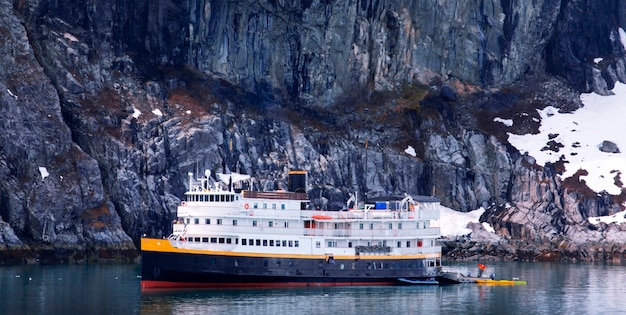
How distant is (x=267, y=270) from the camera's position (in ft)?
309

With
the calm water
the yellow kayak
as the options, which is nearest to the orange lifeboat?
the calm water

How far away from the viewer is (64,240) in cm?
12019

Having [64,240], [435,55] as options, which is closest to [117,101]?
[64,240]

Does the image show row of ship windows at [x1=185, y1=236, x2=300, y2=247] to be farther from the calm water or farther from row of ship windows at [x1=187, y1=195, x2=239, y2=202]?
the calm water

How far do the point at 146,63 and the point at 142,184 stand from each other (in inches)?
764

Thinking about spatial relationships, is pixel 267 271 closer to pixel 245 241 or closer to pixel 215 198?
pixel 245 241

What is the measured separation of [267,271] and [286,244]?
2.71 m

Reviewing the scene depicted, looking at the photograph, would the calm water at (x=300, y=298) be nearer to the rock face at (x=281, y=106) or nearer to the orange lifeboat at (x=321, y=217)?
the orange lifeboat at (x=321, y=217)

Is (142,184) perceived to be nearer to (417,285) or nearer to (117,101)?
(117,101)

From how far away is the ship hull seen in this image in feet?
301

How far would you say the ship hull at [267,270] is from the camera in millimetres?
91875

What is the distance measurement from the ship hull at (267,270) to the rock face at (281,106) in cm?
2881

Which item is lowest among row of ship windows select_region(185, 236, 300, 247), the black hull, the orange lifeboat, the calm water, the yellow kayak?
the calm water

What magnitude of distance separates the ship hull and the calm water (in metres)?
1.35
